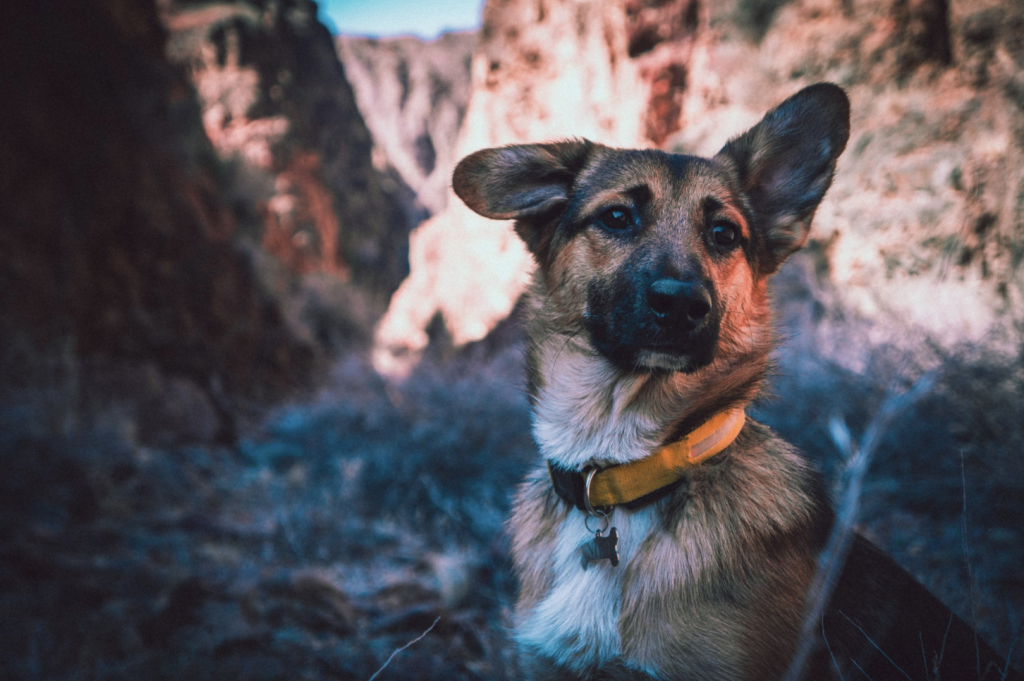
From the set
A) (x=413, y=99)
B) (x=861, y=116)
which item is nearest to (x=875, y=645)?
(x=861, y=116)

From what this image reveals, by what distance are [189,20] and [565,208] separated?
34.3 meters

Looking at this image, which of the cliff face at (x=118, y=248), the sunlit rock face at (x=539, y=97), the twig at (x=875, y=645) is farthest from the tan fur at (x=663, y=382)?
the sunlit rock face at (x=539, y=97)

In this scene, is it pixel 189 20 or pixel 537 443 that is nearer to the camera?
pixel 537 443

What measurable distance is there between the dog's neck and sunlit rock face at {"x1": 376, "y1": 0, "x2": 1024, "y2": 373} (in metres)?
1.48

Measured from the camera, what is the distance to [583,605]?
5.29 feet

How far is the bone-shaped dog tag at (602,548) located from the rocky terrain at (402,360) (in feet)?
2.96

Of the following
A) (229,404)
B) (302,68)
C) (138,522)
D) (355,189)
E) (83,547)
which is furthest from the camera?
(355,189)

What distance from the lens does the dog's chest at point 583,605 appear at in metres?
1.55

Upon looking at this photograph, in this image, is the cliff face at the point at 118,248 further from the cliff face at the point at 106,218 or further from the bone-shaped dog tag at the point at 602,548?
the bone-shaped dog tag at the point at 602,548

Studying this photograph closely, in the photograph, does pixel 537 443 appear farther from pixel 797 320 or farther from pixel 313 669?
pixel 797 320

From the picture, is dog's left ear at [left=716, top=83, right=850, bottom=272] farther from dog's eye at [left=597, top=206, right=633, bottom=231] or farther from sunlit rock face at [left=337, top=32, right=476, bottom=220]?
sunlit rock face at [left=337, top=32, right=476, bottom=220]

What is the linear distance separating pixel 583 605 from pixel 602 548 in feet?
0.74

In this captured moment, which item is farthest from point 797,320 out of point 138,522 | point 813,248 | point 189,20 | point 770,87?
point 189,20

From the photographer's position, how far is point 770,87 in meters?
7.71
